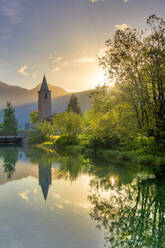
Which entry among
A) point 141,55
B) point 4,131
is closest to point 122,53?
point 141,55

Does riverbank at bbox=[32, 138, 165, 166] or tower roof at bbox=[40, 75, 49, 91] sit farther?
tower roof at bbox=[40, 75, 49, 91]

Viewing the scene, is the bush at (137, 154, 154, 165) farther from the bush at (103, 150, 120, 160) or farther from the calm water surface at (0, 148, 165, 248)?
the calm water surface at (0, 148, 165, 248)

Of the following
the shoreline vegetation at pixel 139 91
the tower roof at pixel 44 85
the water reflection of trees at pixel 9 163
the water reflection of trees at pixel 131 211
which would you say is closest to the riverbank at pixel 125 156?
the shoreline vegetation at pixel 139 91

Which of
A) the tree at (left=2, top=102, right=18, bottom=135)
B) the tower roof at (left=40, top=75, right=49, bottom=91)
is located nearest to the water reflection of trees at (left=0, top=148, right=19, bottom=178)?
the tree at (left=2, top=102, right=18, bottom=135)

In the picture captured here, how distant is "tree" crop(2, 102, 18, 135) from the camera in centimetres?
7169

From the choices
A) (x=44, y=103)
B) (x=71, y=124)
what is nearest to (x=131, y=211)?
(x=71, y=124)

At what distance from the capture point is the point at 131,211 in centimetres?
837

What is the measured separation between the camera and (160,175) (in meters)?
14.0

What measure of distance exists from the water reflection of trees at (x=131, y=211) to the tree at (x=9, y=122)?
2490 inches

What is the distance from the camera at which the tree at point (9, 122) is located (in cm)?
7169

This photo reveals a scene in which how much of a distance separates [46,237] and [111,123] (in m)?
19.2

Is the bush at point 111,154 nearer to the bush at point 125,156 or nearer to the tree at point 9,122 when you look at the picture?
the bush at point 125,156

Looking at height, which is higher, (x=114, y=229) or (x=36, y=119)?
(x=36, y=119)

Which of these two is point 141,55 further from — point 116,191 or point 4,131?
point 4,131
